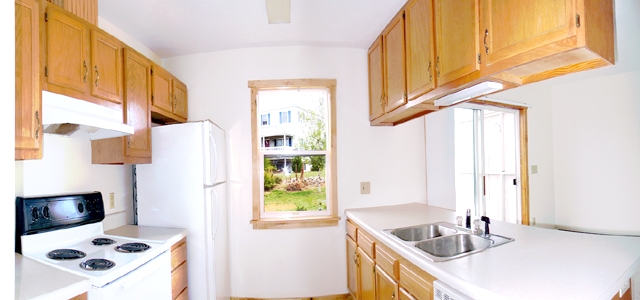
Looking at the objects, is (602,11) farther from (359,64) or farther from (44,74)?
(44,74)

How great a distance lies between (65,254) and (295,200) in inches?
72.3

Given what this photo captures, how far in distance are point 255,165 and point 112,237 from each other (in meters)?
1.30

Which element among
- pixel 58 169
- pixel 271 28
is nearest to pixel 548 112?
pixel 271 28

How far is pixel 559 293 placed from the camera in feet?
3.21

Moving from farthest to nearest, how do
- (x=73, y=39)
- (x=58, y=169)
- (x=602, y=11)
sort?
(x=58, y=169) → (x=73, y=39) → (x=602, y=11)

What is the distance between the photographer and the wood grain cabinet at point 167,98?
2319 millimetres

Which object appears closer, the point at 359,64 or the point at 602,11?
the point at 602,11

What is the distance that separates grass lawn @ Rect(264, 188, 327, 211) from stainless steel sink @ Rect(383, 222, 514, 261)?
1117 millimetres

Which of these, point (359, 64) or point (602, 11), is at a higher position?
point (359, 64)

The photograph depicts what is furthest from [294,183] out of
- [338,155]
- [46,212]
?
[46,212]

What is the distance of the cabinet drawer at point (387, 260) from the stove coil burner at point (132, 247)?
1494mm

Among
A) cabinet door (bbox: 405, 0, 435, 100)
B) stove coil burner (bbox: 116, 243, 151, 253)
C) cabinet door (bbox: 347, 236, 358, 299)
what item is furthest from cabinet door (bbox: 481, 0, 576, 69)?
stove coil burner (bbox: 116, 243, 151, 253)

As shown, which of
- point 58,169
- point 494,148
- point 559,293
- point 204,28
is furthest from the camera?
point 494,148

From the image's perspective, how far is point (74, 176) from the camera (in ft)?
6.25
